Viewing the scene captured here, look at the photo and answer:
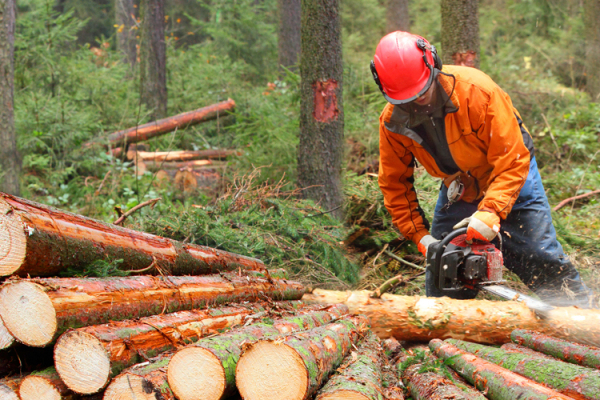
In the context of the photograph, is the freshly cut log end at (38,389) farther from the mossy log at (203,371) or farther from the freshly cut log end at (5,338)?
the mossy log at (203,371)

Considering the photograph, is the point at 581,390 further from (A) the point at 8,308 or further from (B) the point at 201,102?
(B) the point at 201,102

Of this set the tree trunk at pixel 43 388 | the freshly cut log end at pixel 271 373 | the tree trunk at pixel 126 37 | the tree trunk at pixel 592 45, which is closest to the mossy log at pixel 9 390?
the tree trunk at pixel 43 388

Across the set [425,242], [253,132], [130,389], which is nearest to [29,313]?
[130,389]

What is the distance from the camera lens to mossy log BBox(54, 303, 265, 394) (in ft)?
6.04

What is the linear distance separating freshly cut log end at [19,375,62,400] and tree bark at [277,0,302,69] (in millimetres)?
10501

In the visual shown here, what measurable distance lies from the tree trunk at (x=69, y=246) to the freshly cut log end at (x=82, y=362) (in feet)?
1.45

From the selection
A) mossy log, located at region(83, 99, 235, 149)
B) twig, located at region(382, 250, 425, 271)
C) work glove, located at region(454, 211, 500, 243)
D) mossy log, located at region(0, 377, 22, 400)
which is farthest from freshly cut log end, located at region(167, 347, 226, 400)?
mossy log, located at region(83, 99, 235, 149)

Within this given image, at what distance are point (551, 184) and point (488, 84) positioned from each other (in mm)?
4082

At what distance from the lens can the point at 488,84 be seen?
126 inches

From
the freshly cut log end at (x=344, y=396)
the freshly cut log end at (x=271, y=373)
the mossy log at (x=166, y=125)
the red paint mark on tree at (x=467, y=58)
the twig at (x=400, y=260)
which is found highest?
the red paint mark on tree at (x=467, y=58)

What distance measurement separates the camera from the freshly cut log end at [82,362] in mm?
1836

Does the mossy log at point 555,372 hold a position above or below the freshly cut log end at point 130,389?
below

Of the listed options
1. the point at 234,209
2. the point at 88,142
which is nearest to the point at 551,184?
the point at 234,209

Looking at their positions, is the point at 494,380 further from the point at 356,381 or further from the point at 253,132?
the point at 253,132
